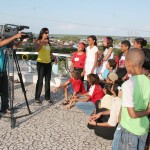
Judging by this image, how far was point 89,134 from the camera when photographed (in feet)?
16.0

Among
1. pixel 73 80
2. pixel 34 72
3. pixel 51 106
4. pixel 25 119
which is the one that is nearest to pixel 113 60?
pixel 73 80

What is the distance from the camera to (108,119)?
14.8ft

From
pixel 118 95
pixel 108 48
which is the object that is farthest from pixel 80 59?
pixel 118 95

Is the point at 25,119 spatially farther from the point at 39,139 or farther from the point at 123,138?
the point at 123,138

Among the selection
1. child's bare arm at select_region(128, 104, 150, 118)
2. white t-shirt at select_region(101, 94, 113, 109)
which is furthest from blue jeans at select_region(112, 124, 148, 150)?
white t-shirt at select_region(101, 94, 113, 109)

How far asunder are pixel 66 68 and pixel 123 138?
7.26m

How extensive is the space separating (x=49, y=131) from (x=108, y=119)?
3.55 ft

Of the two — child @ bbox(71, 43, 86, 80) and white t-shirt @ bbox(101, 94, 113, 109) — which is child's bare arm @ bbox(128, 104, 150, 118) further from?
child @ bbox(71, 43, 86, 80)

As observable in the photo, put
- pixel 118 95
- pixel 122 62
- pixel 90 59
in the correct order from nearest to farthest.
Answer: pixel 118 95 < pixel 122 62 < pixel 90 59

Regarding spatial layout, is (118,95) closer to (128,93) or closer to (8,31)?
(128,93)

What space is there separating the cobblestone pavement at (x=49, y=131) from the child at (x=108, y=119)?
6.3 inches

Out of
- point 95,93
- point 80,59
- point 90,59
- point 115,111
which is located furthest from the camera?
point 80,59

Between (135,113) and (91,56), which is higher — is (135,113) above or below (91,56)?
below

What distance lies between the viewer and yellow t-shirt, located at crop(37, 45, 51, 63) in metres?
6.59
